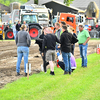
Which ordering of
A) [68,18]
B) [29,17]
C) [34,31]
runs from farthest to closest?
[68,18]
[29,17]
[34,31]

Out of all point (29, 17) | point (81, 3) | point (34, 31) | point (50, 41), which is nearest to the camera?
point (50, 41)

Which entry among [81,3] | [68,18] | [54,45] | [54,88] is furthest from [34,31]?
[81,3]

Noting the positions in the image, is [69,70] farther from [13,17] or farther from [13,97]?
[13,17]

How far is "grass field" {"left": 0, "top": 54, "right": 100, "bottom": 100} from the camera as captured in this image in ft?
24.3

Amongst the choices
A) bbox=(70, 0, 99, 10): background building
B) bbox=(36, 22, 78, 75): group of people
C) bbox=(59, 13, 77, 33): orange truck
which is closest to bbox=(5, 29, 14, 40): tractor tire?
bbox=(59, 13, 77, 33): orange truck

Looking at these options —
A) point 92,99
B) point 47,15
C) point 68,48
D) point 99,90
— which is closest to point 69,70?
point 68,48

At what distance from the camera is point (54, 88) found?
832cm

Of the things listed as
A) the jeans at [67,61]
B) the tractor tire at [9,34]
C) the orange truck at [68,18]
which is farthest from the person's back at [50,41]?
the orange truck at [68,18]

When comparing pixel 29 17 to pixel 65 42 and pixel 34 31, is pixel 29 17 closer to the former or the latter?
pixel 34 31

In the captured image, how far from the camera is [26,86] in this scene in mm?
8469

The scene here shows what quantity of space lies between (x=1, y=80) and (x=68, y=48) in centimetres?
259

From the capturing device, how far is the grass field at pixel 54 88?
740 centimetres

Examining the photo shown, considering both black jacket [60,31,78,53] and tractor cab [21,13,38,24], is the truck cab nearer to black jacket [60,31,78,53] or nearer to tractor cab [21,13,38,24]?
tractor cab [21,13,38,24]

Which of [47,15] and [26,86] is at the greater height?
[47,15]
